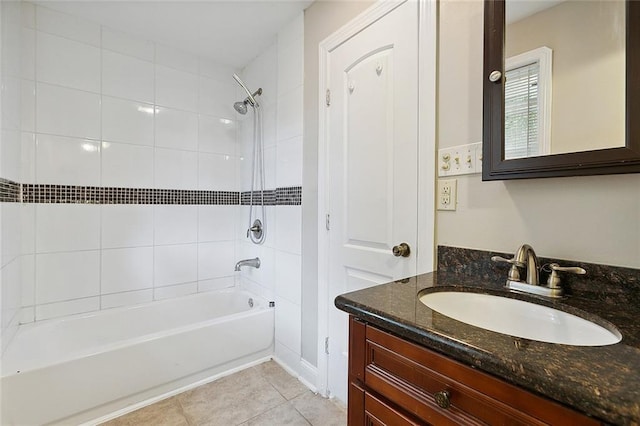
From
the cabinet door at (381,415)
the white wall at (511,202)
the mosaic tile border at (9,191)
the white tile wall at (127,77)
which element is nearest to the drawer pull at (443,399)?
the cabinet door at (381,415)

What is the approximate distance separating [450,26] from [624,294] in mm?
1073

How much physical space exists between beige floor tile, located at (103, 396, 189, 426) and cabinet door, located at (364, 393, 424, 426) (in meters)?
1.28

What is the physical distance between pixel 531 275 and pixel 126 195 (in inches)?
101

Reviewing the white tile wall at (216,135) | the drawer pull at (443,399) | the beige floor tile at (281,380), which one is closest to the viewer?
the drawer pull at (443,399)

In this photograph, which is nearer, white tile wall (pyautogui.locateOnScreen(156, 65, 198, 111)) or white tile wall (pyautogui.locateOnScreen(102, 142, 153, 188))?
white tile wall (pyautogui.locateOnScreen(102, 142, 153, 188))

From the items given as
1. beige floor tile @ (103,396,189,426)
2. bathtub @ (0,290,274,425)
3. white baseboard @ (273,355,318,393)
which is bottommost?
beige floor tile @ (103,396,189,426)

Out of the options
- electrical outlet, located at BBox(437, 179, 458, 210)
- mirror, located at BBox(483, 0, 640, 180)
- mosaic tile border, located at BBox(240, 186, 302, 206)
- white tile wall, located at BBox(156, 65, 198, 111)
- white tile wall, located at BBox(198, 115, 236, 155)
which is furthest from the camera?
white tile wall, located at BBox(198, 115, 236, 155)

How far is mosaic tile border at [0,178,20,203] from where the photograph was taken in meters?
1.49

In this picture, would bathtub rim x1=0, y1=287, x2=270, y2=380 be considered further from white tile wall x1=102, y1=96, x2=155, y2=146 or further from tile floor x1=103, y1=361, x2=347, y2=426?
white tile wall x1=102, y1=96, x2=155, y2=146

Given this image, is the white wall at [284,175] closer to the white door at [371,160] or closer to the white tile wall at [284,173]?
the white tile wall at [284,173]

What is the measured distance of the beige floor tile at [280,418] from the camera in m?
1.53

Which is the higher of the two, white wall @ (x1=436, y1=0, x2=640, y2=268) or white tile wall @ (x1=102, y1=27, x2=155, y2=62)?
white tile wall @ (x1=102, y1=27, x2=155, y2=62)

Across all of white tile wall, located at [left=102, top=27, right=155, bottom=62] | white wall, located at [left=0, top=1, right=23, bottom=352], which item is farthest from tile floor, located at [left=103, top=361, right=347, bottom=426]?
white tile wall, located at [left=102, top=27, right=155, bottom=62]

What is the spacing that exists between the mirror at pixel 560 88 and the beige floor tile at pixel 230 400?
1714mm
